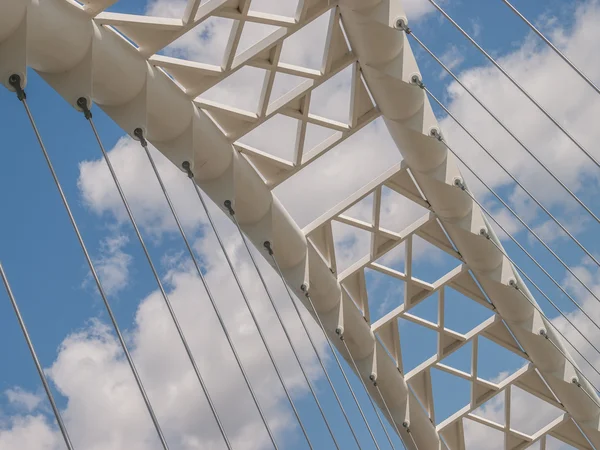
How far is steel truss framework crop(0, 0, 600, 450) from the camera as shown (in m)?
13.8

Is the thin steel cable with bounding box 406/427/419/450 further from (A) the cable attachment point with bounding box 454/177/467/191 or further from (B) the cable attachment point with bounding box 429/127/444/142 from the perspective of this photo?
(B) the cable attachment point with bounding box 429/127/444/142

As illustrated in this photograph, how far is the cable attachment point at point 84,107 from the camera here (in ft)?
45.2

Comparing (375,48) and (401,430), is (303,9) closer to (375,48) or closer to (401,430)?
(375,48)

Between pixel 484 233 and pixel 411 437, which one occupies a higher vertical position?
pixel 484 233

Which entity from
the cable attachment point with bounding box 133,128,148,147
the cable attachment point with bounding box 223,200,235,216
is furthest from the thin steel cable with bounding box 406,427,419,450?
the cable attachment point with bounding box 133,128,148,147

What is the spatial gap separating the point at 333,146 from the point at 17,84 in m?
7.90

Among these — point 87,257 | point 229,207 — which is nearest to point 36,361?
point 87,257

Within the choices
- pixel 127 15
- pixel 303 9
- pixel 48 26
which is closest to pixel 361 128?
pixel 303 9

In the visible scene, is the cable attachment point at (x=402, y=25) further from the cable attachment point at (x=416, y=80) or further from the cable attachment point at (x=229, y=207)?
the cable attachment point at (x=229, y=207)

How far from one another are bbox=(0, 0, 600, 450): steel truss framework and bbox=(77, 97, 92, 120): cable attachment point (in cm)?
12

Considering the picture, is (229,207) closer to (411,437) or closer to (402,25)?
(402,25)

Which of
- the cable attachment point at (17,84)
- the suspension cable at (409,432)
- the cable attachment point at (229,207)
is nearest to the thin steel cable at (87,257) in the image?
the cable attachment point at (17,84)

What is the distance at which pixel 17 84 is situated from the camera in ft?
39.9

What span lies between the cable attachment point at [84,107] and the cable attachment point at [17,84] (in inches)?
65.9
